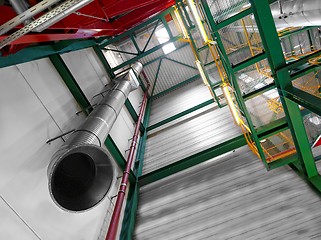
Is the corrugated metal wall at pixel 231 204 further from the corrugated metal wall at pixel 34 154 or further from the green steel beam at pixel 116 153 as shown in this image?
the corrugated metal wall at pixel 34 154

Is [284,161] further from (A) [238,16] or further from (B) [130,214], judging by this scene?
(B) [130,214]

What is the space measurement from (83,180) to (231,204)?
333cm

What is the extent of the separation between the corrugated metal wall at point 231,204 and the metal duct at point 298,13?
10.8 ft

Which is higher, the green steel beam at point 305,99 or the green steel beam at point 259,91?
the green steel beam at point 305,99

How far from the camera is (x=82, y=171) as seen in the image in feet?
12.8

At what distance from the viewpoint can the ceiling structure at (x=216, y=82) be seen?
12.3ft

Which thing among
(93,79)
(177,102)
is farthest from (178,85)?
(93,79)

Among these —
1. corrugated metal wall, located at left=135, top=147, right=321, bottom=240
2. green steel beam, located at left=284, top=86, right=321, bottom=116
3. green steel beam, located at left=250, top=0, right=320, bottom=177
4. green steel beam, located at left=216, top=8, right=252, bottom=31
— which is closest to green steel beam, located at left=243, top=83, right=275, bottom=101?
green steel beam, located at left=250, top=0, right=320, bottom=177

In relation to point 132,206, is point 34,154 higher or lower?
higher

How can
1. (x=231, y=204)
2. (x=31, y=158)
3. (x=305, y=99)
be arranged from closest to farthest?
1. (x=305, y=99)
2. (x=31, y=158)
3. (x=231, y=204)

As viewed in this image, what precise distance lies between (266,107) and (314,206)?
5.79 meters

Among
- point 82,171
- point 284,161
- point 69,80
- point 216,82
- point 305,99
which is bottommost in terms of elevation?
point 284,161

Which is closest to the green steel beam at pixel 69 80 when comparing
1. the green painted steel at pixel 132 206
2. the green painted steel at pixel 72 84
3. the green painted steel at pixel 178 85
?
the green painted steel at pixel 72 84

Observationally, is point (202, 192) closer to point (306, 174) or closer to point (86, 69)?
point (306, 174)
